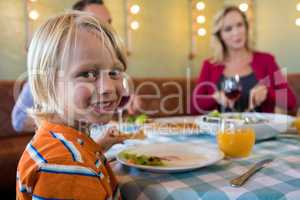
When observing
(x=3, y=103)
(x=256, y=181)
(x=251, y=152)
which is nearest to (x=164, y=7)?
(x=3, y=103)

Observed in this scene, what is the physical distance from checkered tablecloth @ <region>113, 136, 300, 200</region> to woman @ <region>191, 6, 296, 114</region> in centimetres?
126

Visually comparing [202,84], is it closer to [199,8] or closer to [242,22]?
[242,22]

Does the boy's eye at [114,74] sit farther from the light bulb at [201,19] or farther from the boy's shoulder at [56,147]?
the light bulb at [201,19]

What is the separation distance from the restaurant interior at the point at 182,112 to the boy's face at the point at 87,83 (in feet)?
0.49

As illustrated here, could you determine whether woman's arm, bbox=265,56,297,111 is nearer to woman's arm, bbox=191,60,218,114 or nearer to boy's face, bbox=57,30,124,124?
woman's arm, bbox=191,60,218,114

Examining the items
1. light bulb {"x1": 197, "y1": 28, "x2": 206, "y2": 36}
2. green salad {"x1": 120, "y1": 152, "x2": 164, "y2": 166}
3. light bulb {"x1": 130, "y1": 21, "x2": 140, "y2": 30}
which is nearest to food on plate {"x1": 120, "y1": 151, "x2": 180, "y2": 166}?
green salad {"x1": 120, "y1": 152, "x2": 164, "y2": 166}

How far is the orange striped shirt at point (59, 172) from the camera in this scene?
18.1 inches

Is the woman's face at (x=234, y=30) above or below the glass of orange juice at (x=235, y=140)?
above

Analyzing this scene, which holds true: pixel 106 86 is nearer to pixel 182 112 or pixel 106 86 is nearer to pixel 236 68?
pixel 236 68

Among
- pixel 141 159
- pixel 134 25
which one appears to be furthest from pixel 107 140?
pixel 134 25

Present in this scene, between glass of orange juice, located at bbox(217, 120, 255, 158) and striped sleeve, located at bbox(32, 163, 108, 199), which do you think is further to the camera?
glass of orange juice, located at bbox(217, 120, 255, 158)

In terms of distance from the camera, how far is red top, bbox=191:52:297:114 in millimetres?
1924

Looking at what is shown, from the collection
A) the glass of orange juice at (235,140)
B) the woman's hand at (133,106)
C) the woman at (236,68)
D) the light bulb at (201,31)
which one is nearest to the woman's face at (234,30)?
the woman at (236,68)

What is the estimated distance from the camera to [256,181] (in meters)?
0.58
